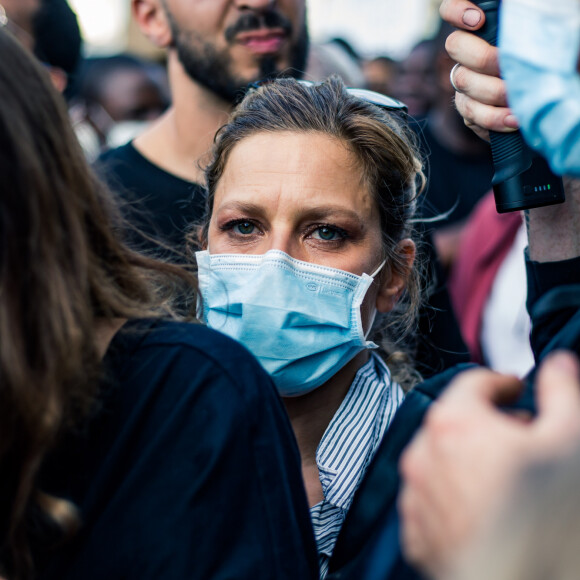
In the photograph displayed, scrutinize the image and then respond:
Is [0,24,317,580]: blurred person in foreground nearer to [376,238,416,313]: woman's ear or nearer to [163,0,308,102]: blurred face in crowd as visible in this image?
[376,238,416,313]: woman's ear

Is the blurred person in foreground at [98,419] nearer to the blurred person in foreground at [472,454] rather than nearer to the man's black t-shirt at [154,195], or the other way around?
the blurred person in foreground at [472,454]

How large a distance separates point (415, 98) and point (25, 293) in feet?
22.1

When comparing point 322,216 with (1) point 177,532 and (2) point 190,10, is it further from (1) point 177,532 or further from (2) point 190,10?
(2) point 190,10

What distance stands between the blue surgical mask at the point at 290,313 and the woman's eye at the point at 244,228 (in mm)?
120

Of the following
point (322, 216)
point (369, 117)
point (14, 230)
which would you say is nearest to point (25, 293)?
point (14, 230)

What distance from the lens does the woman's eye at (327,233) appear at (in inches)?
86.0

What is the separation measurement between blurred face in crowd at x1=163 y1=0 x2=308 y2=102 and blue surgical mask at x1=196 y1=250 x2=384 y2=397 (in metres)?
1.26

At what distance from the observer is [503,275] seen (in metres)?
3.48

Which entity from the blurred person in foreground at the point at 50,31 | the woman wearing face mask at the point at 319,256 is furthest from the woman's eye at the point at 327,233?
the blurred person in foreground at the point at 50,31

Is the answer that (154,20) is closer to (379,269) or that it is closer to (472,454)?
(379,269)

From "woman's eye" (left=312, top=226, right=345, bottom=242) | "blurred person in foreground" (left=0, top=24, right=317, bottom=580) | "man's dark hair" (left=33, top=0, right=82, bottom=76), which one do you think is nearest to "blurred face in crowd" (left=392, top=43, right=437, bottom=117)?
"man's dark hair" (left=33, top=0, right=82, bottom=76)

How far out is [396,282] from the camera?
7.77 feet

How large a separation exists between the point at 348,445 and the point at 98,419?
89 centimetres

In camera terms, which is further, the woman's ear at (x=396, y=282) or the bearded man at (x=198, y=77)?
the bearded man at (x=198, y=77)
